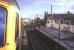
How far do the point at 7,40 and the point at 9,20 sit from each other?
54 cm

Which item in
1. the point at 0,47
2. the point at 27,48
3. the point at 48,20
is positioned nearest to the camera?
the point at 0,47

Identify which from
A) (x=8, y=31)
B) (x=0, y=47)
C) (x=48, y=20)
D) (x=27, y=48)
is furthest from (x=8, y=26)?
(x=48, y=20)

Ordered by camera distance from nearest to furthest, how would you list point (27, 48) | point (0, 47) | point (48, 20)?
point (0, 47), point (27, 48), point (48, 20)

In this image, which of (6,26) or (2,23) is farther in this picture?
(6,26)

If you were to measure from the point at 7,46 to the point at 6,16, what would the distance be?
2.61 feet

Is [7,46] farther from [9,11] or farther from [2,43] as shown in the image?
[9,11]

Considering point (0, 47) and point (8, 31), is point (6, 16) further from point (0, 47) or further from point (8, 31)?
point (0, 47)

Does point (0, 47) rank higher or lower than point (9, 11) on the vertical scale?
lower

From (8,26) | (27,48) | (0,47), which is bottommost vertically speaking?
(27,48)

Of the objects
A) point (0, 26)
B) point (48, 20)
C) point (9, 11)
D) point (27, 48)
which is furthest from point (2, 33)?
point (48, 20)

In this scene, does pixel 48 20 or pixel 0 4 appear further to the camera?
pixel 48 20

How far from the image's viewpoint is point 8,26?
7070 millimetres

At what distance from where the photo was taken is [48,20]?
8969cm

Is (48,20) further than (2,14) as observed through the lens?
Yes
